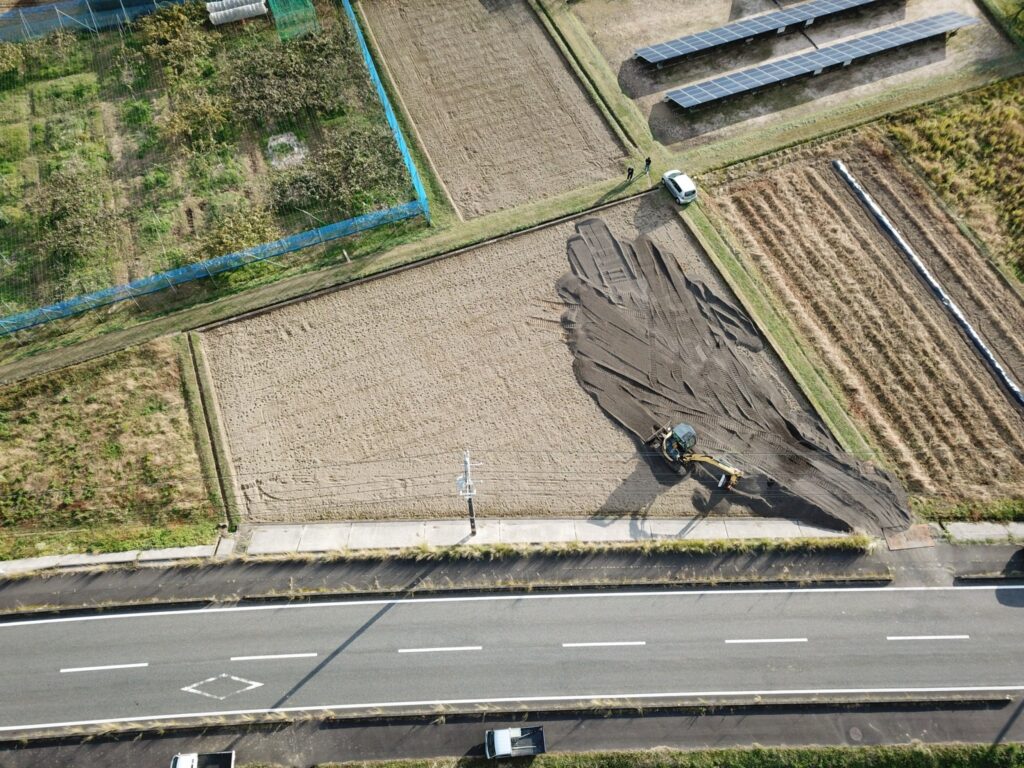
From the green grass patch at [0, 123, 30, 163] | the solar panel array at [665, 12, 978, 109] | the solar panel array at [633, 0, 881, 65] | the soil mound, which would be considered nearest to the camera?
the soil mound

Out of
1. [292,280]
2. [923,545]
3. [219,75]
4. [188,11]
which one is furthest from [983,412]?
[188,11]

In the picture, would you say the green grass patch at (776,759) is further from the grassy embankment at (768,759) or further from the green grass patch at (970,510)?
the green grass patch at (970,510)

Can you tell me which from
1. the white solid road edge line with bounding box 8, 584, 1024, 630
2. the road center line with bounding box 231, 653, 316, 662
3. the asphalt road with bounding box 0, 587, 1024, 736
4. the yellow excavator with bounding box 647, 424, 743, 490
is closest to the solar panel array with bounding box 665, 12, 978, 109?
the yellow excavator with bounding box 647, 424, 743, 490

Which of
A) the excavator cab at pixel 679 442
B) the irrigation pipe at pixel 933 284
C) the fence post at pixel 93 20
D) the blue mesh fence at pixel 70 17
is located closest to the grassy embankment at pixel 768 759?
the excavator cab at pixel 679 442

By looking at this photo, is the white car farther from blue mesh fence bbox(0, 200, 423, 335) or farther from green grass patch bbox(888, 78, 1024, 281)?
blue mesh fence bbox(0, 200, 423, 335)

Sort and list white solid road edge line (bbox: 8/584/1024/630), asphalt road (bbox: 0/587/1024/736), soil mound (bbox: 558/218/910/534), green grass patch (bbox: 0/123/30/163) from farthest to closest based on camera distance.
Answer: green grass patch (bbox: 0/123/30/163) → soil mound (bbox: 558/218/910/534) → white solid road edge line (bbox: 8/584/1024/630) → asphalt road (bbox: 0/587/1024/736)

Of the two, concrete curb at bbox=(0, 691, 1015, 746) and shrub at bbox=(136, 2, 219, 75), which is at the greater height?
shrub at bbox=(136, 2, 219, 75)

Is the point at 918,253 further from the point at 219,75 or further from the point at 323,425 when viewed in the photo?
the point at 219,75
